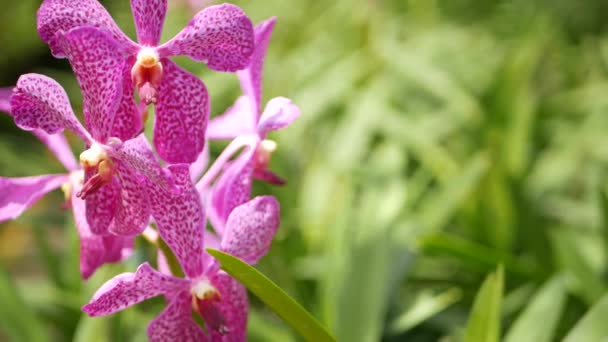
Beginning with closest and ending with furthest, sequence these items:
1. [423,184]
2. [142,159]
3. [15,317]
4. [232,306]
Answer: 1. [142,159]
2. [232,306]
3. [15,317]
4. [423,184]

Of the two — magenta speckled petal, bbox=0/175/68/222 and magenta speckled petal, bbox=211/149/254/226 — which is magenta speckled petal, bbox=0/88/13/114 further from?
magenta speckled petal, bbox=211/149/254/226

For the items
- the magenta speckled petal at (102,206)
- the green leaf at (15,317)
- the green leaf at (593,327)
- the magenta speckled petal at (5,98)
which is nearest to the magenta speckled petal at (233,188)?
the magenta speckled petal at (102,206)

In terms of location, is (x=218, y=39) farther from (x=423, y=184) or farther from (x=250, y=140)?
(x=423, y=184)

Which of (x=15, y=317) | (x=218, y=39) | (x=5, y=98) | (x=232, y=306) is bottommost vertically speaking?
(x=15, y=317)

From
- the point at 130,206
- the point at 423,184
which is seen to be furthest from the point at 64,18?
the point at 423,184

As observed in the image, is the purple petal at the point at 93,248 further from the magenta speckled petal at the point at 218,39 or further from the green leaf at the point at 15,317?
the green leaf at the point at 15,317

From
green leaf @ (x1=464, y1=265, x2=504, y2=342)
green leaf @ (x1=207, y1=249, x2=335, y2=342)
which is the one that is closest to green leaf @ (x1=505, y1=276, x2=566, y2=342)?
green leaf @ (x1=464, y1=265, x2=504, y2=342)
